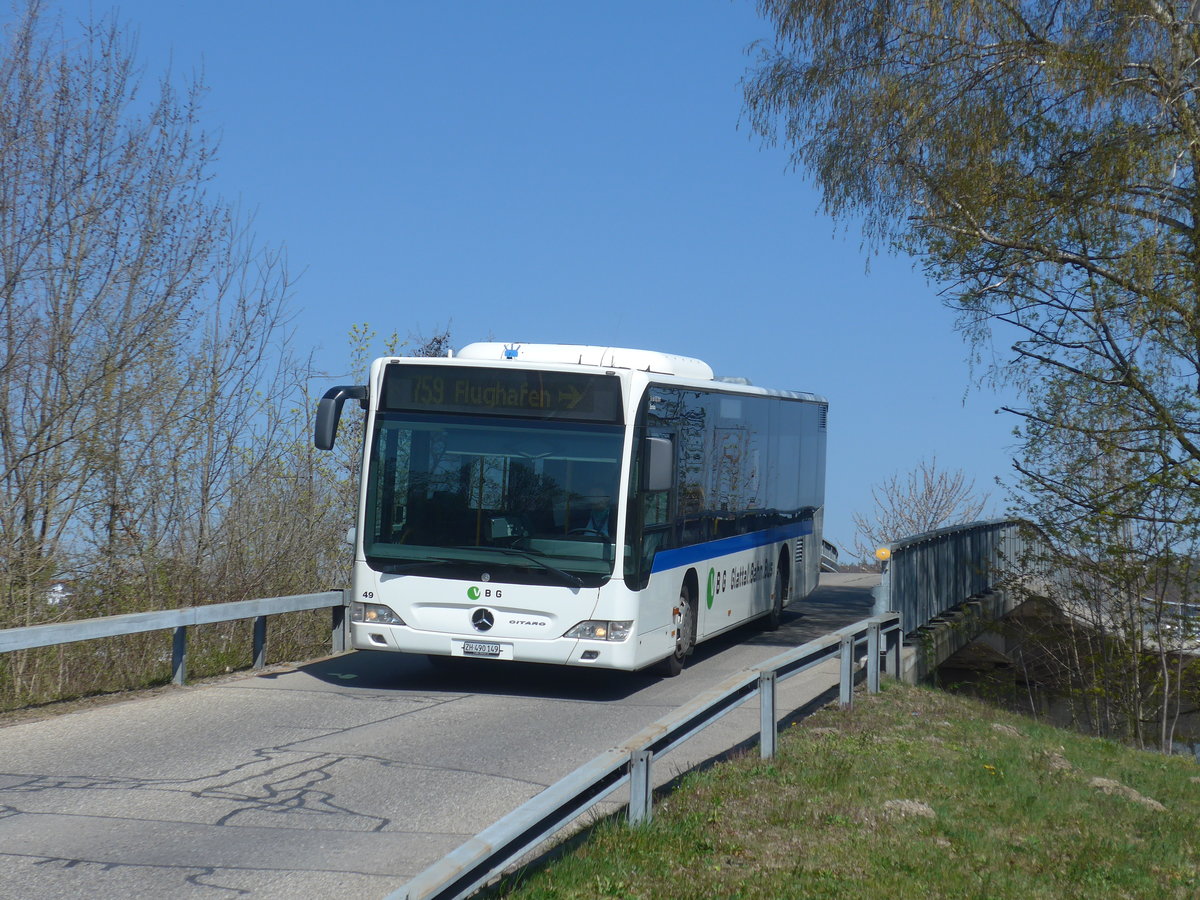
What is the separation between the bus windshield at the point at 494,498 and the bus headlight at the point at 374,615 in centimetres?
37

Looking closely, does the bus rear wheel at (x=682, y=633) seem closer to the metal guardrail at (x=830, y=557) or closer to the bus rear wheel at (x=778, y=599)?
the bus rear wheel at (x=778, y=599)

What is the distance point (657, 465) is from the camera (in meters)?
11.9

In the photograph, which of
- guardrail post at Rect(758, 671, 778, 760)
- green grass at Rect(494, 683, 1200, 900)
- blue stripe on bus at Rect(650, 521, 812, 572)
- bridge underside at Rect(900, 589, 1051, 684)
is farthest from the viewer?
bridge underside at Rect(900, 589, 1051, 684)

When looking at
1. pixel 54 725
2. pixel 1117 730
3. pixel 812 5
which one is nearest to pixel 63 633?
pixel 54 725

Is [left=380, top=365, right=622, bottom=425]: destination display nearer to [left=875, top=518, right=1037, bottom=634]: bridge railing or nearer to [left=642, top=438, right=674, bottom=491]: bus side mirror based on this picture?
[left=642, top=438, right=674, bottom=491]: bus side mirror

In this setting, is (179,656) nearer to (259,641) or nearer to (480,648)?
(259,641)

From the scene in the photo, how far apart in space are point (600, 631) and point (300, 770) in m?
3.59

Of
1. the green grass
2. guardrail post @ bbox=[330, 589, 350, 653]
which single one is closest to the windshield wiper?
the green grass

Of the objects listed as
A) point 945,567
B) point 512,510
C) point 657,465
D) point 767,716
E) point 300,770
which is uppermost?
point 657,465

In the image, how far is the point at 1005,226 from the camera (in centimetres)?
1499

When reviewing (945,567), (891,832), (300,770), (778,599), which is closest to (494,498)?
(300,770)

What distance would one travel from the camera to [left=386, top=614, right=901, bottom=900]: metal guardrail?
4.91m

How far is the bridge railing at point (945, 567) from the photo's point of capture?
1638cm

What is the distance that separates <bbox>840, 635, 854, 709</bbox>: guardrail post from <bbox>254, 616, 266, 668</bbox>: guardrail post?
5.97 metres
